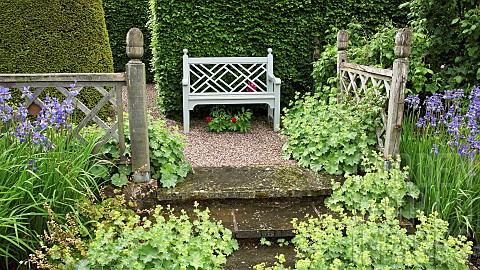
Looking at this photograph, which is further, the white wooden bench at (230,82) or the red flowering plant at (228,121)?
the red flowering plant at (228,121)

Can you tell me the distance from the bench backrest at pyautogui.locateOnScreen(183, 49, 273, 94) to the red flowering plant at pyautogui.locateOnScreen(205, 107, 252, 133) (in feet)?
1.12

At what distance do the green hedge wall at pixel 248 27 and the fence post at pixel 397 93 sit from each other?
3020 millimetres

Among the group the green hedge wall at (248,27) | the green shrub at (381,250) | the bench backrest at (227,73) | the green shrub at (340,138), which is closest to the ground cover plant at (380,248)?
the green shrub at (381,250)

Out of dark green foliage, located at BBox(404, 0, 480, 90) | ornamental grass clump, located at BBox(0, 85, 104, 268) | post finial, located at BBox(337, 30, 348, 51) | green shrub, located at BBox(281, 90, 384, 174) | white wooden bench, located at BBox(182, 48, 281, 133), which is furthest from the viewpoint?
white wooden bench, located at BBox(182, 48, 281, 133)

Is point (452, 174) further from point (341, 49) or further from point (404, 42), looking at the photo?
point (341, 49)

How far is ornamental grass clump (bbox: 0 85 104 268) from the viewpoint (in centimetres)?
287

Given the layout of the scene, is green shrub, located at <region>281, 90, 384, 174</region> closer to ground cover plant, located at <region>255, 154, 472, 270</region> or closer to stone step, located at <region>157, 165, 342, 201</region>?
stone step, located at <region>157, 165, 342, 201</region>

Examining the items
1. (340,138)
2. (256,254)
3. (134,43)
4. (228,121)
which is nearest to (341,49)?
(340,138)

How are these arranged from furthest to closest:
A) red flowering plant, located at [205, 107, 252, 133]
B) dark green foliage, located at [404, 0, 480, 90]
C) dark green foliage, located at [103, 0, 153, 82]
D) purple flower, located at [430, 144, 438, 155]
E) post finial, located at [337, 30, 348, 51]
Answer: dark green foliage, located at [103, 0, 153, 82] → red flowering plant, located at [205, 107, 252, 133] → post finial, located at [337, 30, 348, 51] → dark green foliage, located at [404, 0, 480, 90] → purple flower, located at [430, 144, 438, 155]

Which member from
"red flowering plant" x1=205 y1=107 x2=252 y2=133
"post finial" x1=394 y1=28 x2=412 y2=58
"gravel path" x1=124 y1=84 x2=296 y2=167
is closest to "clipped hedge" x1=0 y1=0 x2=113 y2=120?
"gravel path" x1=124 y1=84 x2=296 y2=167

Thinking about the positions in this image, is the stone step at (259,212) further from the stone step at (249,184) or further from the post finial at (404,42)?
the post finial at (404,42)

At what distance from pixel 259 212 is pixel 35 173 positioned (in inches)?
68.3

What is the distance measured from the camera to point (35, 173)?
121 inches

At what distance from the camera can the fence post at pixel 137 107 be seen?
11.9 ft
